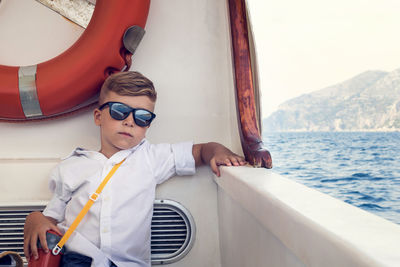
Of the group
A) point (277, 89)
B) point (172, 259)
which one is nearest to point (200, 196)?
point (172, 259)

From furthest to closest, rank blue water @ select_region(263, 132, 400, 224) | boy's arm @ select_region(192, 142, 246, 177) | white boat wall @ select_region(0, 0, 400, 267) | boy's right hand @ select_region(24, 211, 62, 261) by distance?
blue water @ select_region(263, 132, 400, 224), white boat wall @ select_region(0, 0, 400, 267), boy's arm @ select_region(192, 142, 246, 177), boy's right hand @ select_region(24, 211, 62, 261)

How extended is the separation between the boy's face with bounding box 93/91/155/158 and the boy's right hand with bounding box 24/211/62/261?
0.98 feet

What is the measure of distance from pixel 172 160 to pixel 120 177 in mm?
180

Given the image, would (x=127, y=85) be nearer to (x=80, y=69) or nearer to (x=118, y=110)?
(x=118, y=110)

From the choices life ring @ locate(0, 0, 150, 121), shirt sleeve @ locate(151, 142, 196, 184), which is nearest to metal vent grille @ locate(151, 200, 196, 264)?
shirt sleeve @ locate(151, 142, 196, 184)

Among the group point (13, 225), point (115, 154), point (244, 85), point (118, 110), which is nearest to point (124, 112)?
point (118, 110)

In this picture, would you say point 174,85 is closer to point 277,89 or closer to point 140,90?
point 140,90

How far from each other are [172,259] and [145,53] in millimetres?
770

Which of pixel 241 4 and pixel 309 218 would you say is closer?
pixel 309 218

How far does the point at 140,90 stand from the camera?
1.00 meters

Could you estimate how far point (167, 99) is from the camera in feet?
3.94

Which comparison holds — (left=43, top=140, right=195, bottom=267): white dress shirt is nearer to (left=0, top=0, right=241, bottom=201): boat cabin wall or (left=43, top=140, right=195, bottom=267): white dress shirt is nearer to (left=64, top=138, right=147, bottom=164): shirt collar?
(left=64, top=138, right=147, bottom=164): shirt collar

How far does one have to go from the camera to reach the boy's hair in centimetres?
98

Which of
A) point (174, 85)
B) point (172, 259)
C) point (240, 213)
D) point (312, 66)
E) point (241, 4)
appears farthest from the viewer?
point (312, 66)
